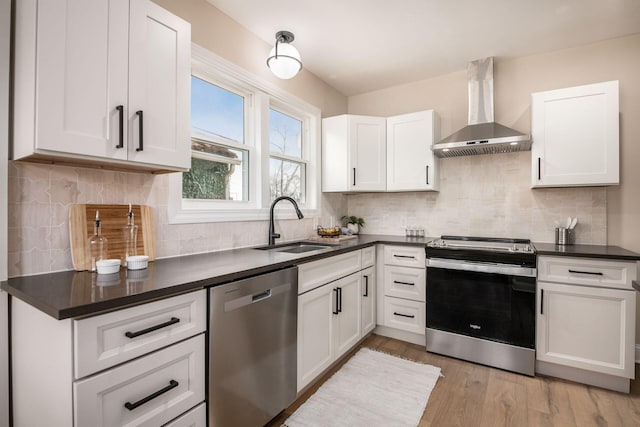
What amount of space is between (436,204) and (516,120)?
1065 mm

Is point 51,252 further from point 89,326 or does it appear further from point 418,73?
point 418,73

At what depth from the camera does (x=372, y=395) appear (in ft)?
6.92

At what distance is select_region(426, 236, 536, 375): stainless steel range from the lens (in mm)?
2385

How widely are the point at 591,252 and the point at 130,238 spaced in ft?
9.85

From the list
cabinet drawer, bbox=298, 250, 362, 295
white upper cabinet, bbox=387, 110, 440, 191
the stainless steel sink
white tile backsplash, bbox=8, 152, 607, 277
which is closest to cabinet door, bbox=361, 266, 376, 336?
cabinet drawer, bbox=298, 250, 362, 295

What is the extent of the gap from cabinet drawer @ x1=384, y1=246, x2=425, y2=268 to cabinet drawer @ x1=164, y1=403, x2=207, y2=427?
2.05 m

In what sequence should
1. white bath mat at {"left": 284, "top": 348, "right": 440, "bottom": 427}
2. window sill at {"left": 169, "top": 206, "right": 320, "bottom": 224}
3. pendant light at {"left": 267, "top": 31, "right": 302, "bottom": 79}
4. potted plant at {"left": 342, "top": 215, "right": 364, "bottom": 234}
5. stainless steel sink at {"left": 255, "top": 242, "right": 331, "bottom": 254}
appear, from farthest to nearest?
potted plant at {"left": 342, "top": 215, "right": 364, "bottom": 234}, stainless steel sink at {"left": 255, "top": 242, "right": 331, "bottom": 254}, pendant light at {"left": 267, "top": 31, "right": 302, "bottom": 79}, window sill at {"left": 169, "top": 206, "right": 320, "bottom": 224}, white bath mat at {"left": 284, "top": 348, "right": 440, "bottom": 427}

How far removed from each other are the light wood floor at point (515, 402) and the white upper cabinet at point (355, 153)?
1.77 meters

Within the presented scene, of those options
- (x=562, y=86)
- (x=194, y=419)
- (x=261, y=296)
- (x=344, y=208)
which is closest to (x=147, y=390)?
(x=194, y=419)

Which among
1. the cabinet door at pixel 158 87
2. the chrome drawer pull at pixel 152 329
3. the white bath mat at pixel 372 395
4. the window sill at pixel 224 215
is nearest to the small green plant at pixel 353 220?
the window sill at pixel 224 215

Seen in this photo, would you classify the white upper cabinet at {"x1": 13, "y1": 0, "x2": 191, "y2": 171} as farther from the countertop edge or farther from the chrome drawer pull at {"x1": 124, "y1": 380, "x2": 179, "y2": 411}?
the chrome drawer pull at {"x1": 124, "y1": 380, "x2": 179, "y2": 411}

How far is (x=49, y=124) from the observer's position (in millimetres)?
1199

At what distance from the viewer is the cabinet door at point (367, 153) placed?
3.32 m

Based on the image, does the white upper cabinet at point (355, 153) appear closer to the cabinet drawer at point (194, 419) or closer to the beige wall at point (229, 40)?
the beige wall at point (229, 40)
